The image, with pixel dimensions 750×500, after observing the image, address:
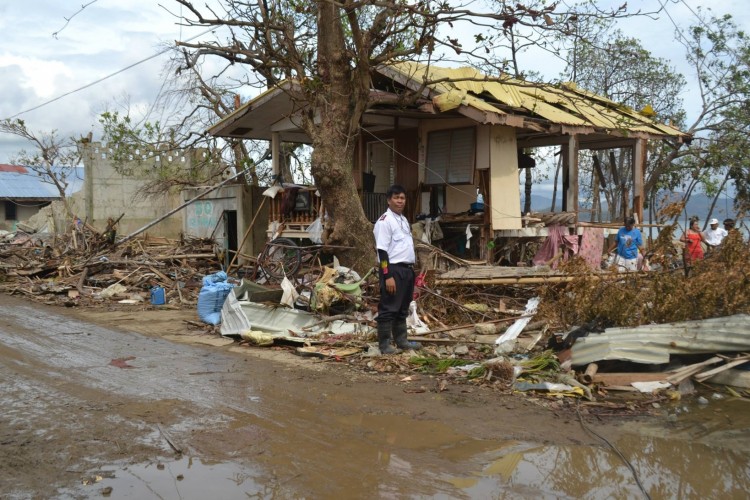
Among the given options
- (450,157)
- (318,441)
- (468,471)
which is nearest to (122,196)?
(450,157)

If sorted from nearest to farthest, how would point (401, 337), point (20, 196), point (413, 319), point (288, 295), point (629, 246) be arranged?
1. point (401, 337)
2. point (413, 319)
3. point (288, 295)
4. point (629, 246)
5. point (20, 196)

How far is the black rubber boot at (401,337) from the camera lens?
7574 millimetres

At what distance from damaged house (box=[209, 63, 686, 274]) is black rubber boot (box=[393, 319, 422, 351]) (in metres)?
5.01

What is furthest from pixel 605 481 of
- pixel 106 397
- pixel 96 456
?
pixel 106 397

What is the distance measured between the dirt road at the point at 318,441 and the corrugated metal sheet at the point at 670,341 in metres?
0.62

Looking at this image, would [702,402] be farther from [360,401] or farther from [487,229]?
[487,229]

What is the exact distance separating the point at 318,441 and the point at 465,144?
31.0 feet

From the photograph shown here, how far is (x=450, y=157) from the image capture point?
13531mm

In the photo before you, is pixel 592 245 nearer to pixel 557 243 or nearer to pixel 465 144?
pixel 557 243

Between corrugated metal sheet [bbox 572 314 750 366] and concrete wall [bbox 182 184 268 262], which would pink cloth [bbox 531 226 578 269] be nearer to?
concrete wall [bbox 182 184 268 262]

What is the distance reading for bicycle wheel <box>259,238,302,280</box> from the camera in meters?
11.2

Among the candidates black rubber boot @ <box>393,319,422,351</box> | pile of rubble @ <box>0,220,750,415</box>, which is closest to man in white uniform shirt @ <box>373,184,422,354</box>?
black rubber boot @ <box>393,319,422,351</box>

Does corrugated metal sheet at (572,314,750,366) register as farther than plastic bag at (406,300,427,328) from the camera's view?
No

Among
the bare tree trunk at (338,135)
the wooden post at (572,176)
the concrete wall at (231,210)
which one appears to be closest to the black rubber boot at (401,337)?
the bare tree trunk at (338,135)
